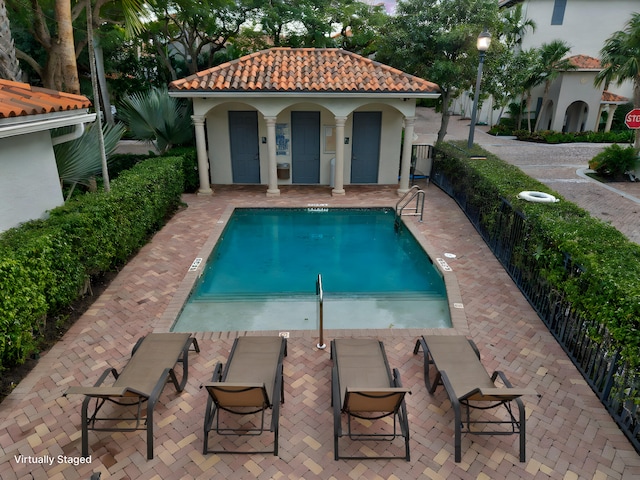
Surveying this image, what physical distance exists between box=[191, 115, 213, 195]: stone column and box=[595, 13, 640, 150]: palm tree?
59.5 ft

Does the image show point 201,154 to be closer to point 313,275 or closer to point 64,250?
point 313,275

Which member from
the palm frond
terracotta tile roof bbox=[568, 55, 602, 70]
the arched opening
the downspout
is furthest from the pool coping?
the arched opening

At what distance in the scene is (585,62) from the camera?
3158 centimetres

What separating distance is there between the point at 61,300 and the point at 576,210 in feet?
29.9

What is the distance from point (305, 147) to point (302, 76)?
263 centimetres

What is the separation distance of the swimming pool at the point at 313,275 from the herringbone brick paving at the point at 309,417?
2.30 ft

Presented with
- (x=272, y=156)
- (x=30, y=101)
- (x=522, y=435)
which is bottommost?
(x=522, y=435)

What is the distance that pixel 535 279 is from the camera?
7.53 m

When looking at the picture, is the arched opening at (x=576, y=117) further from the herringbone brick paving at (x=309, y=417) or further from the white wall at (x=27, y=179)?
the white wall at (x=27, y=179)

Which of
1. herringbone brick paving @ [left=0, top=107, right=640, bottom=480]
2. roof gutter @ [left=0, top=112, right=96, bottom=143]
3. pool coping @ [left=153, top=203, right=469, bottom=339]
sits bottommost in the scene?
herringbone brick paving @ [left=0, top=107, right=640, bottom=480]

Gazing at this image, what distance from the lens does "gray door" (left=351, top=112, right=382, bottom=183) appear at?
15500mm

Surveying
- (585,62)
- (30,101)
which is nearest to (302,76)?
(30,101)

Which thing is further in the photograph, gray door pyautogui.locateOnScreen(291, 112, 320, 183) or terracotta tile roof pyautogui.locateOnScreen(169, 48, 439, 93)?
gray door pyautogui.locateOnScreen(291, 112, 320, 183)

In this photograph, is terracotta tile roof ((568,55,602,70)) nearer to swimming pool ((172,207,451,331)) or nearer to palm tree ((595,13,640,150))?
palm tree ((595,13,640,150))
